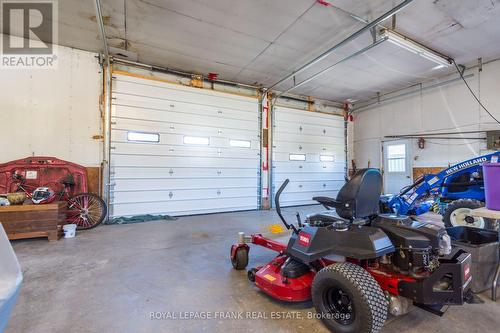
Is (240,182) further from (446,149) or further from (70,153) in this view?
(446,149)

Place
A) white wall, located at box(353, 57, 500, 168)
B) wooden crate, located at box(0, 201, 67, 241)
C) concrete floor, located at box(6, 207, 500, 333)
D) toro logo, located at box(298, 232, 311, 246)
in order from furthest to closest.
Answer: white wall, located at box(353, 57, 500, 168) < wooden crate, located at box(0, 201, 67, 241) < toro logo, located at box(298, 232, 311, 246) < concrete floor, located at box(6, 207, 500, 333)

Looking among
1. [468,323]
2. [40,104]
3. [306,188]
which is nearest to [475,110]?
[306,188]

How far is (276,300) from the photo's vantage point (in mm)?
2070

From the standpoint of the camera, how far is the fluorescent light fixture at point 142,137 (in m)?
5.39

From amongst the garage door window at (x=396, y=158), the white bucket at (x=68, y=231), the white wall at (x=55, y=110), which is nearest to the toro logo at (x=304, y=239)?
the white bucket at (x=68, y=231)

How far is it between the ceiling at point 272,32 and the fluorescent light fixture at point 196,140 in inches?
66.1

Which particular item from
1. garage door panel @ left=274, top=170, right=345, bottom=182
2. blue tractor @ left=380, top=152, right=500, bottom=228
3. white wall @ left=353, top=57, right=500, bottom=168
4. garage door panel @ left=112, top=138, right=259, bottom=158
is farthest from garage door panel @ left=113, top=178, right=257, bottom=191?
white wall @ left=353, top=57, right=500, bottom=168

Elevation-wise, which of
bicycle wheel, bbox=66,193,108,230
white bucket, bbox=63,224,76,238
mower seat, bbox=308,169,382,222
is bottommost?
white bucket, bbox=63,224,76,238

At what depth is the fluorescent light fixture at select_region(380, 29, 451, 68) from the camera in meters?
4.05

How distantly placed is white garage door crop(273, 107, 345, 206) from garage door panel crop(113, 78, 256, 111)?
126cm

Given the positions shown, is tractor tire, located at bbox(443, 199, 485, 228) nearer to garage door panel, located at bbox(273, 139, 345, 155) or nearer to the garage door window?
the garage door window

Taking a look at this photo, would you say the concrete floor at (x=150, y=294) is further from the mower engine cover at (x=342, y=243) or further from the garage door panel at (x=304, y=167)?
the garage door panel at (x=304, y=167)

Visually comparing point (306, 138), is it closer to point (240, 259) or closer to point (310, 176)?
point (310, 176)

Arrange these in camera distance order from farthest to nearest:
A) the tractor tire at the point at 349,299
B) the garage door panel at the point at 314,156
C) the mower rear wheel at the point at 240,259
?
the garage door panel at the point at 314,156, the mower rear wheel at the point at 240,259, the tractor tire at the point at 349,299
